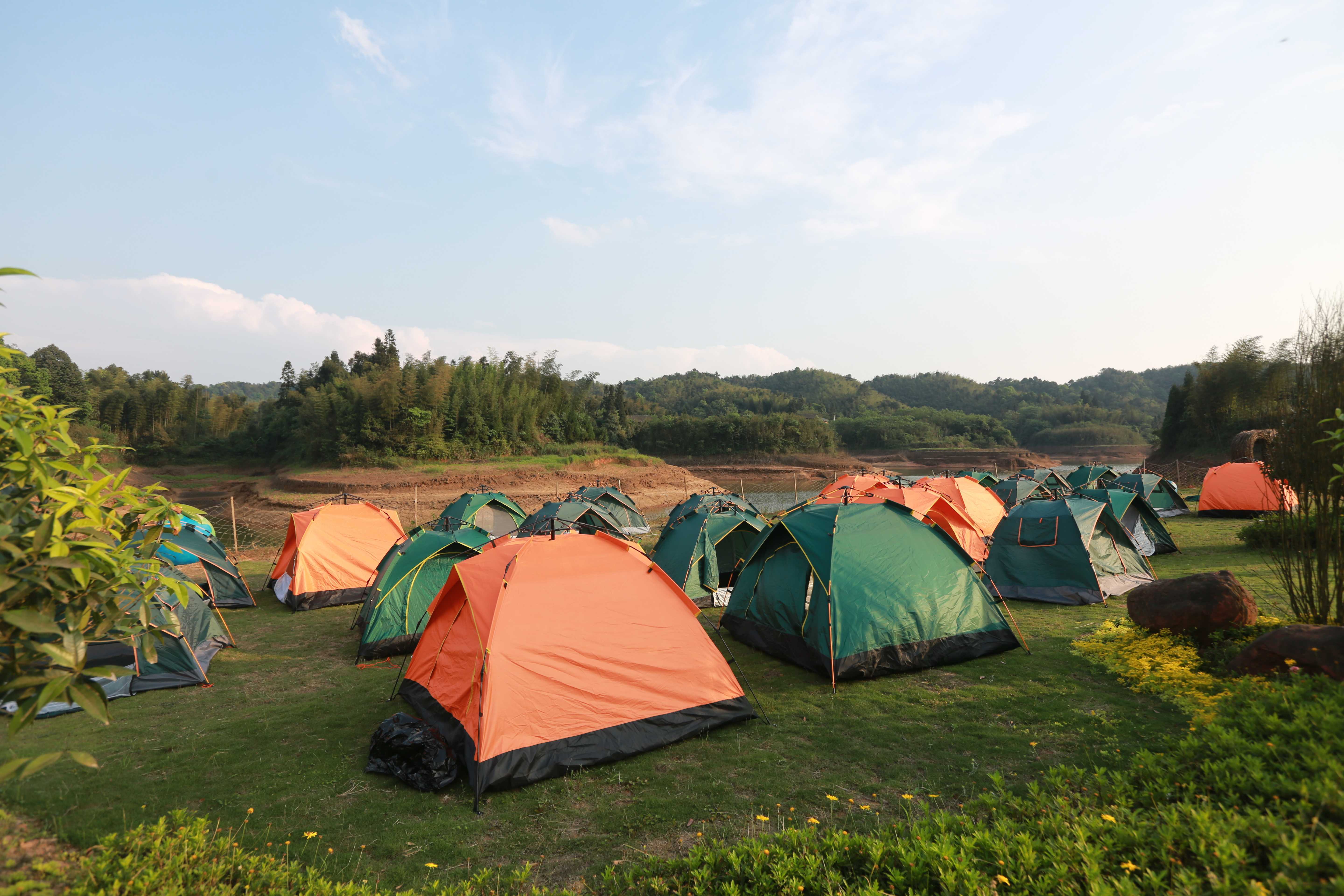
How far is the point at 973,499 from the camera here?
14141mm

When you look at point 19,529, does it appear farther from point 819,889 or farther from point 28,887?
point 819,889

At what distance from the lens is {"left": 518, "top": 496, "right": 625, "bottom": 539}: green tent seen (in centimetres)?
1235

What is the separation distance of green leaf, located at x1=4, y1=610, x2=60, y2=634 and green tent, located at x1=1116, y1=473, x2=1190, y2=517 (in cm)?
2158

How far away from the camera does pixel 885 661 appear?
21.2 ft

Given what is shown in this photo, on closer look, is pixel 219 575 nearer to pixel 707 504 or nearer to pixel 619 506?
pixel 707 504

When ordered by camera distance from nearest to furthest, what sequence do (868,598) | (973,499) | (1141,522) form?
(868,598)
(1141,522)
(973,499)

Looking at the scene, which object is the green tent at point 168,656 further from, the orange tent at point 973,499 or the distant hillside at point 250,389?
the distant hillside at point 250,389

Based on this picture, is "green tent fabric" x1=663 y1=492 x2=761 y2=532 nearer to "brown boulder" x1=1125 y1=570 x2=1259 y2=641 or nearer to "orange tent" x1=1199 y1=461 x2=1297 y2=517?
"brown boulder" x1=1125 y1=570 x2=1259 y2=641

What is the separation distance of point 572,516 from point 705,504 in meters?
4.93

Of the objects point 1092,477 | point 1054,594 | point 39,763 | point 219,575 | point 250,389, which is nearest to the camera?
point 39,763

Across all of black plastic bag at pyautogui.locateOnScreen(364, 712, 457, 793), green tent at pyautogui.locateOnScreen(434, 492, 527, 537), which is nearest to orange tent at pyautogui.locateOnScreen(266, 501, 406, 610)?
green tent at pyautogui.locateOnScreen(434, 492, 527, 537)

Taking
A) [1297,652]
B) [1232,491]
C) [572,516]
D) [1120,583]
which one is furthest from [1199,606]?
[1232,491]

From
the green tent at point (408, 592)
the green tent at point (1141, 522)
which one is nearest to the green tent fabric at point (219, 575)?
the green tent at point (408, 592)

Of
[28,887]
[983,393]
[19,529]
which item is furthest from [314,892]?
[983,393]
